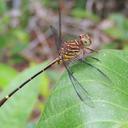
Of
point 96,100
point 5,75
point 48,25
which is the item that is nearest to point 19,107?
point 96,100

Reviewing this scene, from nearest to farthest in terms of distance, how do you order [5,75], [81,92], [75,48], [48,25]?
[81,92], [75,48], [5,75], [48,25]

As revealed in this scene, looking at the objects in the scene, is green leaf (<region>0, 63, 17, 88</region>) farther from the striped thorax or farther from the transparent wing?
the transparent wing

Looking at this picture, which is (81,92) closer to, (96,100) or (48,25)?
(96,100)

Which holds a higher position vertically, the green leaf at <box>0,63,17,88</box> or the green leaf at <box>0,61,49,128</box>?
Result: the green leaf at <box>0,61,49,128</box>

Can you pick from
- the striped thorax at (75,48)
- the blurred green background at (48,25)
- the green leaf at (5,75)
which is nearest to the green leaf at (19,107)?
the striped thorax at (75,48)

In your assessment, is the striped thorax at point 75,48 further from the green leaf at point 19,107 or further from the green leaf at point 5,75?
the green leaf at point 5,75

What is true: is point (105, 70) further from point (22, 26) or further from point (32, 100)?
point (22, 26)

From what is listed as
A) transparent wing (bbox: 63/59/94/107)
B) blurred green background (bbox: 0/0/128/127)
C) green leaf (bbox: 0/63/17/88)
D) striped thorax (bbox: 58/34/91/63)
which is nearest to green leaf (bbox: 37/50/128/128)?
transparent wing (bbox: 63/59/94/107)
